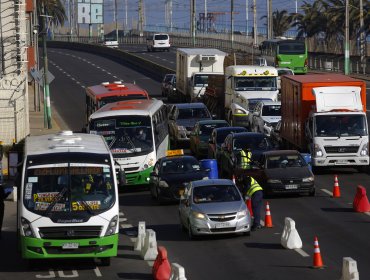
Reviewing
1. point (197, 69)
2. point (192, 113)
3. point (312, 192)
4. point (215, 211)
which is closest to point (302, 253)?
point (215, 211)

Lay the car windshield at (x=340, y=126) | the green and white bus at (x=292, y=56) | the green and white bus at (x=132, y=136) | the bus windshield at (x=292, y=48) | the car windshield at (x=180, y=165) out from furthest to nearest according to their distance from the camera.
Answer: the bus windshield at (x=292, y=48)
the green and white bus at (x=292, y=56)
the car windshield at (x=340, y=126)
the green and white bus at (x=132, y=136)
the car windshield at (x=180, y=165)

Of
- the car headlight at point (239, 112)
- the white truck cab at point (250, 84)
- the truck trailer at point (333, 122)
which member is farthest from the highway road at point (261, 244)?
the white truck cab at point (250, 84)

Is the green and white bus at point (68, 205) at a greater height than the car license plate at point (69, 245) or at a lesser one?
greater

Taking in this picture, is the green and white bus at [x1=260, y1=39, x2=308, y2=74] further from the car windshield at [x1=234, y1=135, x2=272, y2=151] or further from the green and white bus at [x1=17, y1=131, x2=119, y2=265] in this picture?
the green and white bus at [x1=17, y1=131, x2=119, y2=265]

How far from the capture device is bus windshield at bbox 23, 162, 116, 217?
918 inches

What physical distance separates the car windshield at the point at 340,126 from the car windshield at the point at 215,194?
12089 millimetres

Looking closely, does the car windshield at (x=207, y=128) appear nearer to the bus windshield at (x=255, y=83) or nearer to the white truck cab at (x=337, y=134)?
the white truck cab at (x=337, y=134)

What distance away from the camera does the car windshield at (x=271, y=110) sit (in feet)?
163

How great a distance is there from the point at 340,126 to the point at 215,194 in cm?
1273

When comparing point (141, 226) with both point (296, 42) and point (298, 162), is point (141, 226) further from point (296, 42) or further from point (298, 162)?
point (296, 42)

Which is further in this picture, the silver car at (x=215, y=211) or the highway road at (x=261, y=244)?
the silver car at (x=215, y=211)

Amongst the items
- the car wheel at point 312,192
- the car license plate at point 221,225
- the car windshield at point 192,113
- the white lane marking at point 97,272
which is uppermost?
the car windshield at point 192,113

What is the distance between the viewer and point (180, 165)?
115ft

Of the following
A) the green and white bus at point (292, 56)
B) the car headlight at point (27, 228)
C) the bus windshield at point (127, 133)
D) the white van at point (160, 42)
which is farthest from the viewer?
the white van at point (160, 42)
